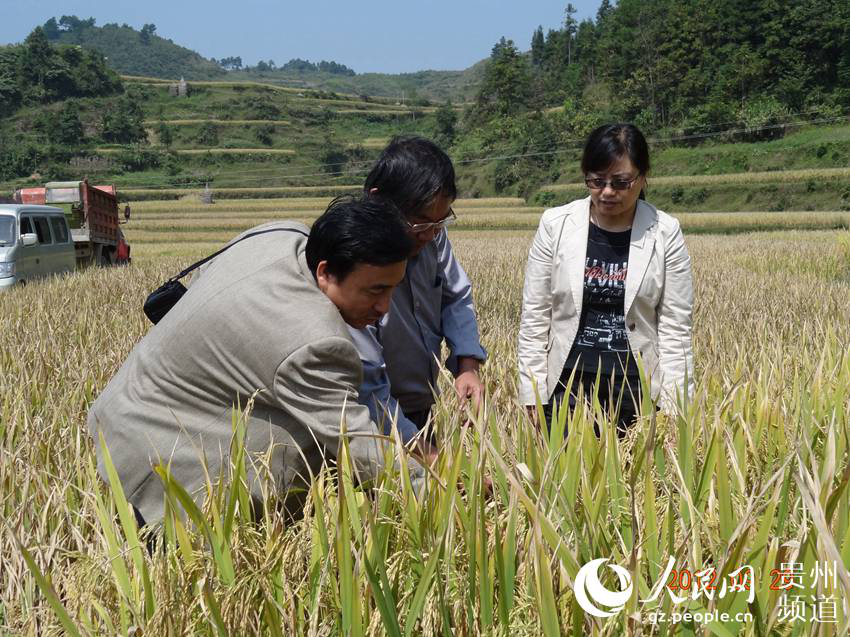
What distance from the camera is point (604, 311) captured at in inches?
100

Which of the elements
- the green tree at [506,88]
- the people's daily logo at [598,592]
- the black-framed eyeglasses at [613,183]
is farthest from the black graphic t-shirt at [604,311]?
the green tree at [506,88]

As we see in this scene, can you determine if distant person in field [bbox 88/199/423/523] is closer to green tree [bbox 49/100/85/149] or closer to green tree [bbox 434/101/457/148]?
green tree [bbox 434/101/457/148]

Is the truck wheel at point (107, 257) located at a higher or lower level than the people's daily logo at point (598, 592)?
lower

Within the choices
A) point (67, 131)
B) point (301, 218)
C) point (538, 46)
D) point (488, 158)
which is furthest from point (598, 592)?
point (538, 46)

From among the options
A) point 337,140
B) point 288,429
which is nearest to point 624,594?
point 288,429

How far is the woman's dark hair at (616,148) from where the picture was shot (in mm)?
2418

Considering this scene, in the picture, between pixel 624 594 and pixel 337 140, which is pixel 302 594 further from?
pixel 337 140

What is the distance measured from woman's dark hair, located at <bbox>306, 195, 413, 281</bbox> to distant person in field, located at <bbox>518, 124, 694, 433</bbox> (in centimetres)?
104

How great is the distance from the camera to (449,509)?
1.29 meters

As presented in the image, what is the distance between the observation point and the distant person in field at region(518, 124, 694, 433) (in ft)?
7.99

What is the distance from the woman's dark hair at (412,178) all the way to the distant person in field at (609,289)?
667 mm

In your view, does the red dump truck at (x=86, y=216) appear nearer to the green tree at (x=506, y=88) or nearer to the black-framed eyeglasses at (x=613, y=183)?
the black-framed eyeglasses at (x=613, y=183)

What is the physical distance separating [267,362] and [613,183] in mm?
1393

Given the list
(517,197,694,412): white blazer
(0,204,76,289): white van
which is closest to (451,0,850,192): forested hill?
(0,204,76,289): white van
